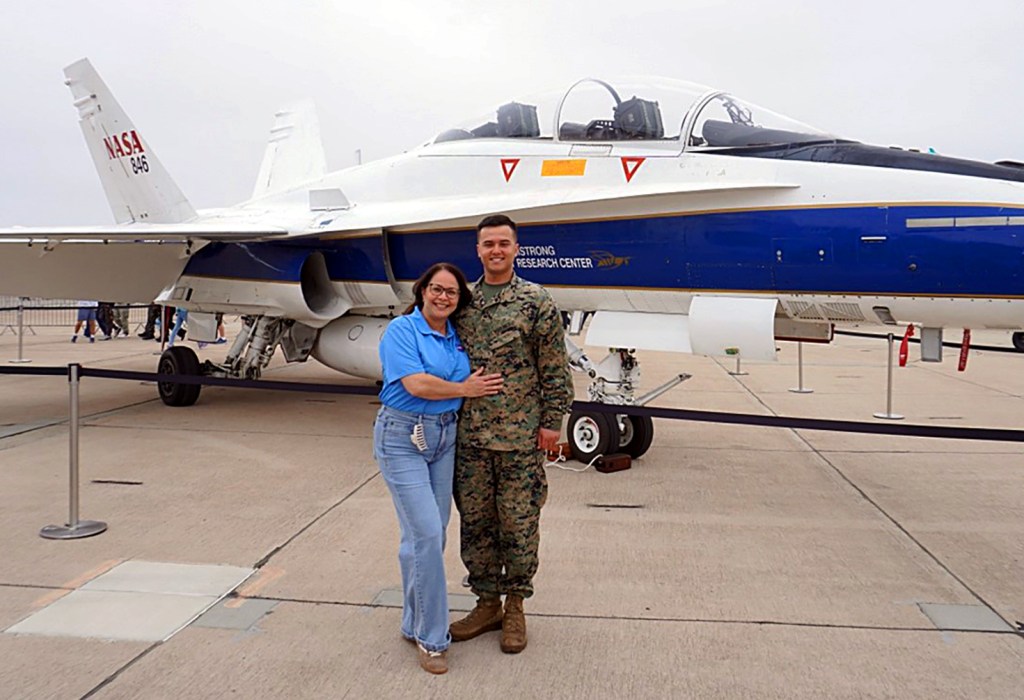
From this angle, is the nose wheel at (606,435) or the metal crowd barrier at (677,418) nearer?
the metal crowd barrier at (677,418)

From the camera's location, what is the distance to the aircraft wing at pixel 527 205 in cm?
530

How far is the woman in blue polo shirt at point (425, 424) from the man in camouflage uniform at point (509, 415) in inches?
3.3

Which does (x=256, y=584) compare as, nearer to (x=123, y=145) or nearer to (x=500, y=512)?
(x=500, y=512)

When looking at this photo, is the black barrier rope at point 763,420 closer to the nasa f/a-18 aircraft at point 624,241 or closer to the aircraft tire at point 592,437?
the nasa f/a-18 aircraft at point 624,241

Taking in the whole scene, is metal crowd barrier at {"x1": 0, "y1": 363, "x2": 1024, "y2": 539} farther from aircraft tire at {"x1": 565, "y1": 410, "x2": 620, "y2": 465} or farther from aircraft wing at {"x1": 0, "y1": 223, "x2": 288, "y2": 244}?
aircraft wing at {"x1": 0, "y1": 223, "x2": 288, "y2": 244}

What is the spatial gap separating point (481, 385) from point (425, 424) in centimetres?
24

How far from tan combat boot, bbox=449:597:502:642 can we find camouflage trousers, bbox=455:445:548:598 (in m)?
0.06

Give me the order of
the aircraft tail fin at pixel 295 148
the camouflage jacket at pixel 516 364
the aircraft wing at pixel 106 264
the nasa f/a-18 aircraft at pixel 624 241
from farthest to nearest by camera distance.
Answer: the aircraft tail fin at pixel 295 148 < the aircraft wing at pixel 106 264 < the nasa f/a-18 aircraft at pixel 624 241 < the camouflage jacket at pixel 516 364

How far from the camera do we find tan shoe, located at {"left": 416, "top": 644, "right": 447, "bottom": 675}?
2795 millimetres

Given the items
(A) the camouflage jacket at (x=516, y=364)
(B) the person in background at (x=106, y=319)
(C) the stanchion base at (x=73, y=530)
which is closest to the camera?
(A) the camouflage jacket at (x=516, y=364)

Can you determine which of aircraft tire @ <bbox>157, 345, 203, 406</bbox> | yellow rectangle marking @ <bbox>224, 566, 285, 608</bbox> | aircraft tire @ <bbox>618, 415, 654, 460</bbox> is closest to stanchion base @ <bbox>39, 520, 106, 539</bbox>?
yellow rectangle marking @ <bbox>224, 566, 285, 608</bbox>

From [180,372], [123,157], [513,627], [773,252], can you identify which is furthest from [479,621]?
[123,157]

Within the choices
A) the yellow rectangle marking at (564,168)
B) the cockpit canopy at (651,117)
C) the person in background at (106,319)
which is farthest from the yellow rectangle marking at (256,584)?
the person in background at (106,319)

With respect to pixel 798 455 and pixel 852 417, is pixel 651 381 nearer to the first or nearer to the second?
pixel 852 417
